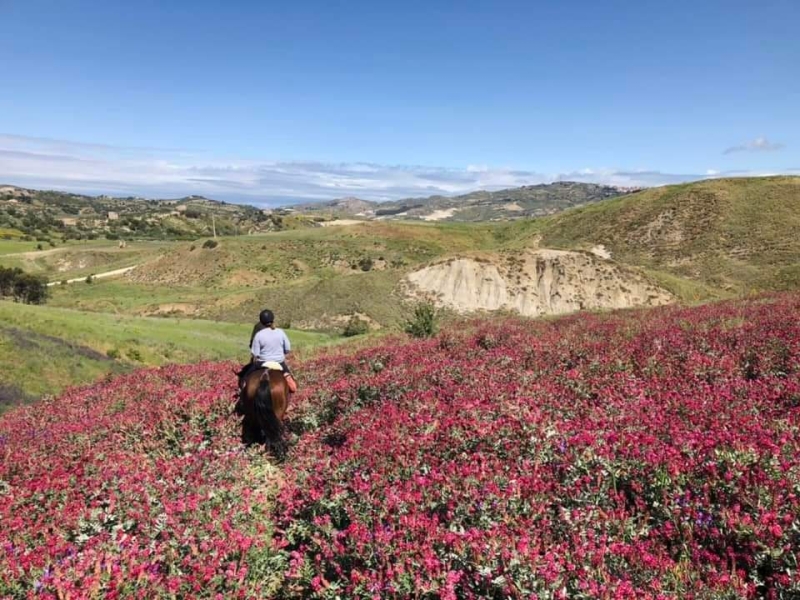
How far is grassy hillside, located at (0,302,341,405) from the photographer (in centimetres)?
2030

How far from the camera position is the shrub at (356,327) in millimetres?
40719

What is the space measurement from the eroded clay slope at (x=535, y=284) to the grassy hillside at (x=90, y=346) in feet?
60.4

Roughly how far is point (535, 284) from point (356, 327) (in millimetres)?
21373

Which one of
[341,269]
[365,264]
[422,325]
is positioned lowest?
[341,269]

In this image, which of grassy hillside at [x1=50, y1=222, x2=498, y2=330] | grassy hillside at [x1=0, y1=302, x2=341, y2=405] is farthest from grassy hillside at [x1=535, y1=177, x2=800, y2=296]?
grassy hillside at [x1=0, y1=302, x2=341, y2=405]

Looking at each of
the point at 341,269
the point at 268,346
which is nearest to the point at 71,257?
the point at 341,269

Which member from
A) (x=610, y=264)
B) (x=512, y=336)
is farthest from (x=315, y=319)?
(x=512, y=336)

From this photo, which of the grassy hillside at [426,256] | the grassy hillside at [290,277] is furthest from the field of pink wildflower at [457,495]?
the grassy hillside at [426,256]

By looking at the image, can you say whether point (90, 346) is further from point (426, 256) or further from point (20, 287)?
point (426, 256)

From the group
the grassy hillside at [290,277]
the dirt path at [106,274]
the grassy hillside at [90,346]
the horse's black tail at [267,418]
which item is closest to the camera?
the horse's black tail at [267,418]

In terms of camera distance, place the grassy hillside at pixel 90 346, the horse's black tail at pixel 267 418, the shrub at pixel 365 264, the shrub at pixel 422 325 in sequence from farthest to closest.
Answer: the shrub at pixel 365 264
the shrub at pixel 422 325
the grassy hillside at pixel 90 346
the horse's black tail at pixel 267 418

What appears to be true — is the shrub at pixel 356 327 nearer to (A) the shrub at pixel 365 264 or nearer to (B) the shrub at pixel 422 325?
(B) the shrub at pixel 422 325

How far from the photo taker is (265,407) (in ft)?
31.1

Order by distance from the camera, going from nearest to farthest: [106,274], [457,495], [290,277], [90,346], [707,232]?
[457,495]
[90,346]
[707,232]
[290,277]
[106,274]
